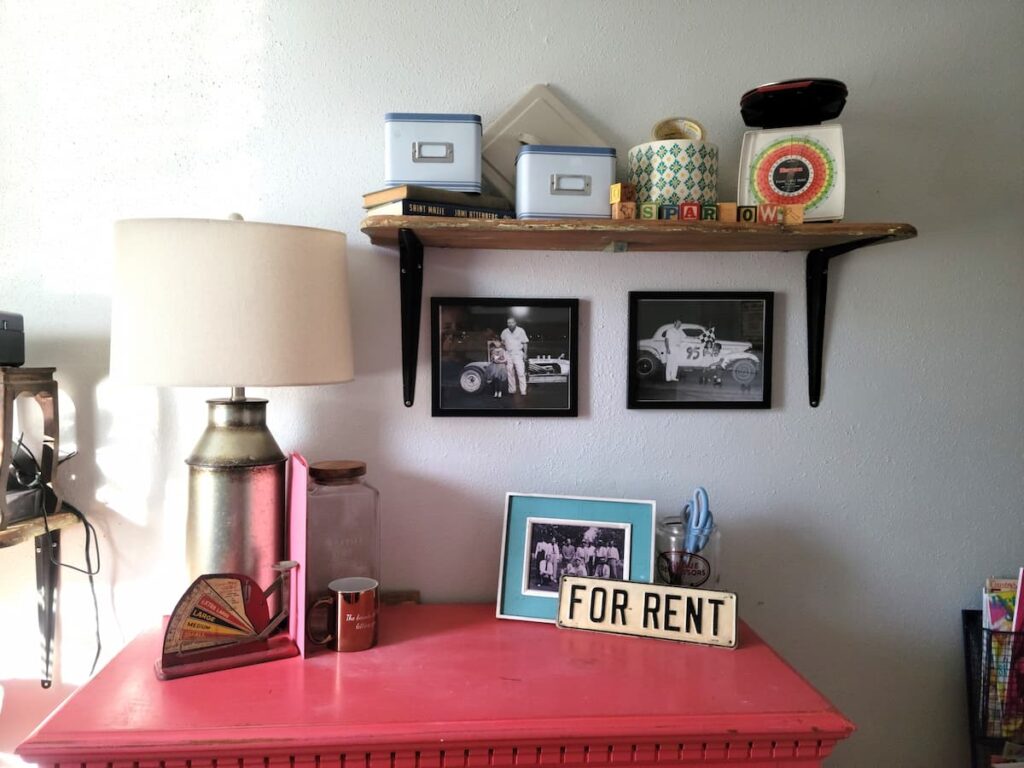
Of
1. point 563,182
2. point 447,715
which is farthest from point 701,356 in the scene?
point 447,715

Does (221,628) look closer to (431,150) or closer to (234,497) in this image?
(234,497)

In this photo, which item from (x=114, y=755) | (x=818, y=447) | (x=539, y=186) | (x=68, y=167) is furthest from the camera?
(x=818, y=447)

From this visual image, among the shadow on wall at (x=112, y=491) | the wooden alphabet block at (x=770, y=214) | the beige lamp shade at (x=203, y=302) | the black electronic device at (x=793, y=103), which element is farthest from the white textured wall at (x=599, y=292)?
the beige lamp shade at (x=203, y=302)

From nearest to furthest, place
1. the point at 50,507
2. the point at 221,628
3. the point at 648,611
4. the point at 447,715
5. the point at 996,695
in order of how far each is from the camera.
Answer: the point at 447,715
the point at 221,628
the point at 648,611
the point at 50,507
the point at 996,695

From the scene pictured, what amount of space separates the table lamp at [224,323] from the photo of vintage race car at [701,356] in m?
0.62

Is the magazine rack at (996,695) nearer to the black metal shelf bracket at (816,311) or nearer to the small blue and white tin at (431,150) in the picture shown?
the black metal shelf bracket at (816,311)

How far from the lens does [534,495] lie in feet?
4.58

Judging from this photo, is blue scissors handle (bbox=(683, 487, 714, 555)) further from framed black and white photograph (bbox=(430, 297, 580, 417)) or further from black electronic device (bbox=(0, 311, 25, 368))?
black electronic device (bbox=(0, 311, 25, 368))

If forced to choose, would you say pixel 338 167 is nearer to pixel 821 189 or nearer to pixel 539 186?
pixel 539 186

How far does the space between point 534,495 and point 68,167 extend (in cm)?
110

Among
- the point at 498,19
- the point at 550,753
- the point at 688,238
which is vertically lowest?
the point at 550,753

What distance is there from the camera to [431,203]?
1.19 metres

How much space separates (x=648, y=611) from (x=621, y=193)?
73 centimetres

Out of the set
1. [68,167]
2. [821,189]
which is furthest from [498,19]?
[68,167]
